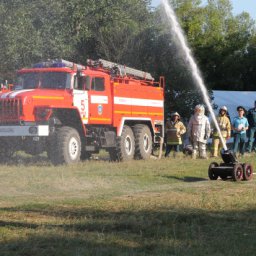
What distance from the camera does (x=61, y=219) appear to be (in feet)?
29.8

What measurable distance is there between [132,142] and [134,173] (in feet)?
17.1

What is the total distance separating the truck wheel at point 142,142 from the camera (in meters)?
21.3

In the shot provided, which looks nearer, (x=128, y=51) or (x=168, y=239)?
(x=168, y=239)

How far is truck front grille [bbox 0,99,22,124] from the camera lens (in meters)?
17.7

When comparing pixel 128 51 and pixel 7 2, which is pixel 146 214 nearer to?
pixel 7 2

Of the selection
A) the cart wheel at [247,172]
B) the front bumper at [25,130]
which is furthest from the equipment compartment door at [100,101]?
the cart wheel at [247,172]

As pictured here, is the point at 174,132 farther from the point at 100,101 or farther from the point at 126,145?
the point at 100,101

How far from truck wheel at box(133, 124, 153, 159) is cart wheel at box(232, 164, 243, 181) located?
23.2ft

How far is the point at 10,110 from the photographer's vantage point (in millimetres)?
17828

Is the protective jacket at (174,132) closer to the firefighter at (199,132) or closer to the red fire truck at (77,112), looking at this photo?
the red fire truck at (77,112)

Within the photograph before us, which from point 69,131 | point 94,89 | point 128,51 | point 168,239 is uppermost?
point 128,51

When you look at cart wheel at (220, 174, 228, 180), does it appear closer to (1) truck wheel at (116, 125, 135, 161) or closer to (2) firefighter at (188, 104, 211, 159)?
(1) truck wheel at (116, 125, 135, 161)

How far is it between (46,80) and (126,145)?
3.30 meters

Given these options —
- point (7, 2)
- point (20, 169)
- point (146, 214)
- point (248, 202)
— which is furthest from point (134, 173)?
point (7, 2)
